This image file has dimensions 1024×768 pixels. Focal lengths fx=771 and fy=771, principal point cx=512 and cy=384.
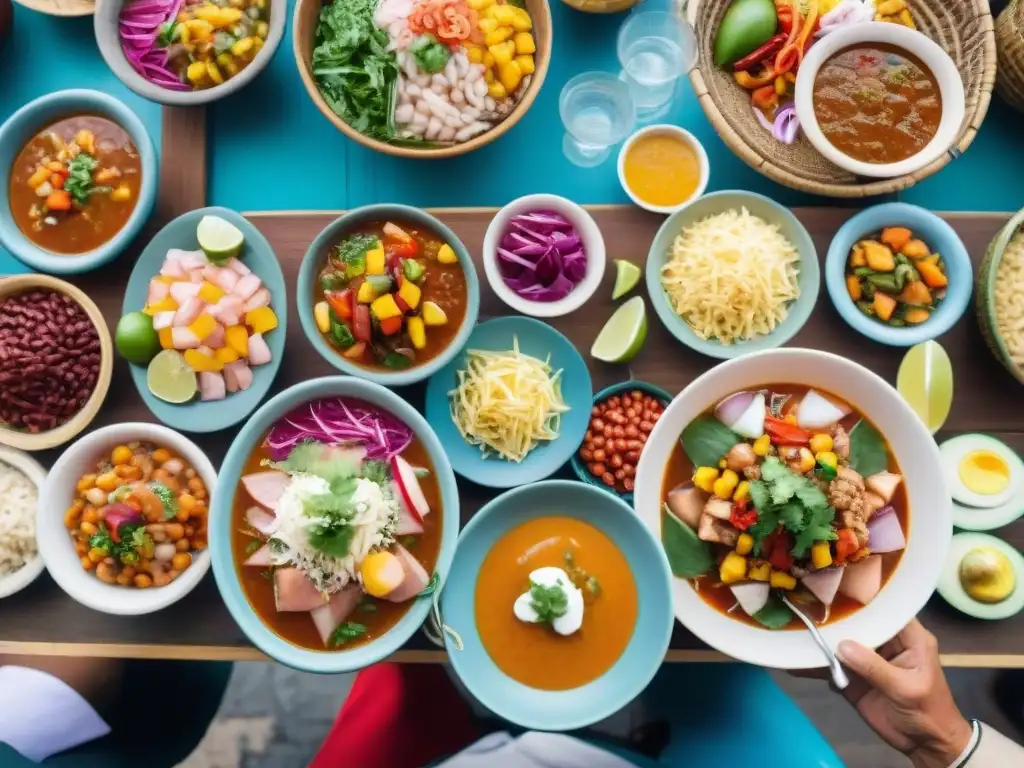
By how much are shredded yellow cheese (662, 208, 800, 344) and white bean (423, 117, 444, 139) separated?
82cm

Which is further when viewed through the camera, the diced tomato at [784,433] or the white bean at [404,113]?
the white bean at [404,113]

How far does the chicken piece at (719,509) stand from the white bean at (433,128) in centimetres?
137

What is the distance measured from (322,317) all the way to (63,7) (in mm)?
1446

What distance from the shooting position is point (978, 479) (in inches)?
91.7

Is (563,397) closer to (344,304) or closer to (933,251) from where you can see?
(344,304)

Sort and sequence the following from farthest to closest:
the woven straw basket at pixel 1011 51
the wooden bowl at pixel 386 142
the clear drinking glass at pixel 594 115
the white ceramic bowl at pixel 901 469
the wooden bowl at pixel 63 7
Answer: the clear drinking glass at pixel 594 115 < the wooden bowl at pixel 63 7 < the woven straw basket at pixel 1011 51 < the wooden bowl at pixel 386 142 < the white ceramic bowl at pixel 901 469

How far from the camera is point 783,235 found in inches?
94.0

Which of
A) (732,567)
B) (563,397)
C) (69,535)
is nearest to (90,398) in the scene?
(69,535)

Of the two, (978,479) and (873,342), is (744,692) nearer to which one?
(978,479)

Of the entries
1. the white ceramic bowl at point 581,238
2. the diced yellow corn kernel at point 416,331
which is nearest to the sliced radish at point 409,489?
the diced yellow corn kernel at point 416,331

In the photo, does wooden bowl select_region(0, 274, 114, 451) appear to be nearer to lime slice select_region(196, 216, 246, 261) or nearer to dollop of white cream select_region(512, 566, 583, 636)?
lime slice select_region(196, 216, 246, 261)

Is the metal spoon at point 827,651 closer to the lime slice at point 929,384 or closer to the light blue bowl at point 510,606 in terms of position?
the light blue bowl at point 510,606

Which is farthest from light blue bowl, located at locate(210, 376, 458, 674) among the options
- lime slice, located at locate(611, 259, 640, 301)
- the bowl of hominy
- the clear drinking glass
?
the bowl of hominy

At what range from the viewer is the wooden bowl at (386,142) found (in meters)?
2.29
